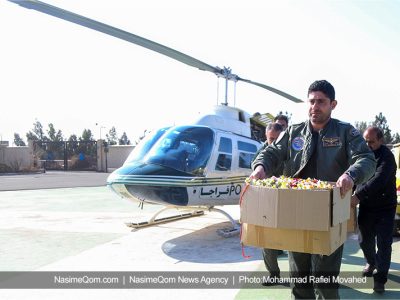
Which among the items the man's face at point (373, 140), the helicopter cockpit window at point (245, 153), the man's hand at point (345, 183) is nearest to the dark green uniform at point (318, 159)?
the man's hand at point (345, 183)

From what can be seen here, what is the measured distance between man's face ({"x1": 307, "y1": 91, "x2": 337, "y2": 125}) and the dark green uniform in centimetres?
7

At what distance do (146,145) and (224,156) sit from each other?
1.48 meters

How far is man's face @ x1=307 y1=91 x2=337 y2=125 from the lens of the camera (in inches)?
113

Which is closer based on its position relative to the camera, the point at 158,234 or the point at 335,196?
the point at 335,196

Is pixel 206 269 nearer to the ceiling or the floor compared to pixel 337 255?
nearer to the floor

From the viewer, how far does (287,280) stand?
4539mm

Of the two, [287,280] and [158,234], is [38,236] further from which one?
[287,280]

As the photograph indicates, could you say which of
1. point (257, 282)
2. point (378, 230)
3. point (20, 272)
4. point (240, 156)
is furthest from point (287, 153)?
point (240, 156)

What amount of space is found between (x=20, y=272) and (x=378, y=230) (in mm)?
4367

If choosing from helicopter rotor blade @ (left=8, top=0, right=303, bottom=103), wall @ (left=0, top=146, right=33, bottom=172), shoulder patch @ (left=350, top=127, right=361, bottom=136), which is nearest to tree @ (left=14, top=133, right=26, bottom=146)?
wall @ (left=0, top=146, right=33, bottom=172)

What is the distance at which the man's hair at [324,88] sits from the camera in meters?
2.87

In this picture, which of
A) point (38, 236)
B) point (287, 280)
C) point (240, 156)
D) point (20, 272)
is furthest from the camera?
point (240, 156)

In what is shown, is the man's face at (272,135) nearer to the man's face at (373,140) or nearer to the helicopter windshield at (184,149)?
the man's face at (373,140)

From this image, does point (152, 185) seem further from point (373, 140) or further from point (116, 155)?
point (116, 155)
